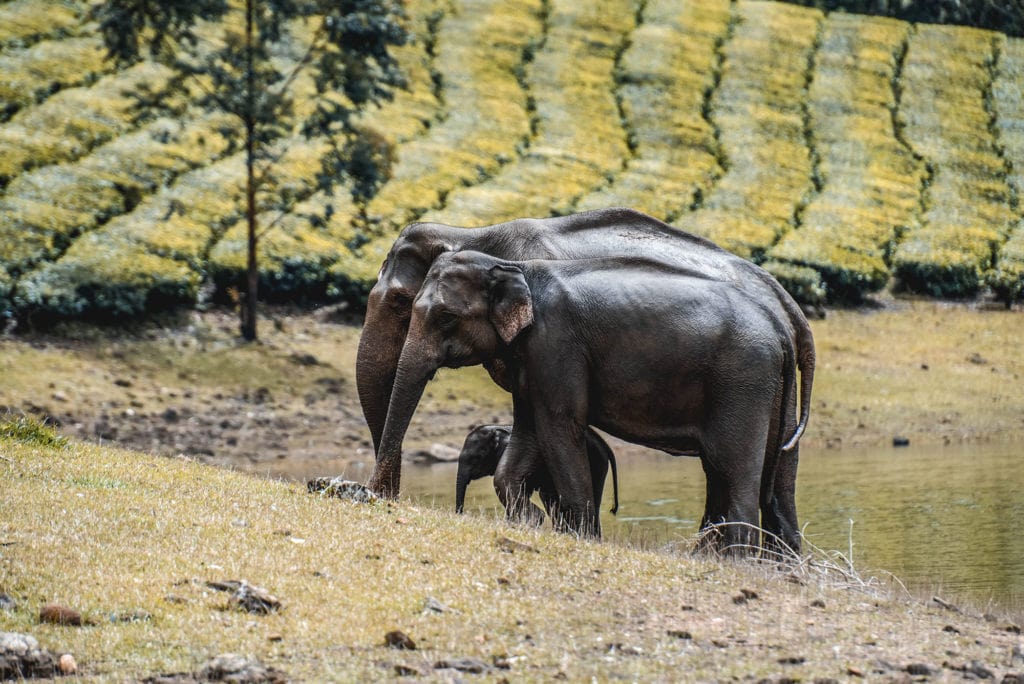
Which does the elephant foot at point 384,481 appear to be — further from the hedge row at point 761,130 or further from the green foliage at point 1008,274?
the green foliage at point 1008,274

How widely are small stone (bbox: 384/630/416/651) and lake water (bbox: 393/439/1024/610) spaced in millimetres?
5201

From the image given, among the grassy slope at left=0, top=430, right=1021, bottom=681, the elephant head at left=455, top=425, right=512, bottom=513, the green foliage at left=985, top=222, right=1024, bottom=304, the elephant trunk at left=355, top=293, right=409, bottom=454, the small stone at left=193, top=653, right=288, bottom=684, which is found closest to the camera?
the small stone at left=193, top=653, right=288, bottom=684

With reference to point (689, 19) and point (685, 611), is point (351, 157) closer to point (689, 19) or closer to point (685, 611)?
point (685, 611)

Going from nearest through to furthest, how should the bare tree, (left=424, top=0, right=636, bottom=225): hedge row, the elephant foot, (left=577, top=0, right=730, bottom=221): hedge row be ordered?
the elephant foot < the bare tree < (left=424, top=0, right=636, bottom=225): hedge row < (left=577, top=0, right=730, bottom=221): hedge row

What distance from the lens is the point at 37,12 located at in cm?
5662

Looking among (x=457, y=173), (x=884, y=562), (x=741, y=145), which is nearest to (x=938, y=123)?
(x=741, y=145)

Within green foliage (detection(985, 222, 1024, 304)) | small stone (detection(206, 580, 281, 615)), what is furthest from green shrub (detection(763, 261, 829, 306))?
small stone (detection(206, 580, 281, 615))

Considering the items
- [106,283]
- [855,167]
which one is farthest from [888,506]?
[855,167]

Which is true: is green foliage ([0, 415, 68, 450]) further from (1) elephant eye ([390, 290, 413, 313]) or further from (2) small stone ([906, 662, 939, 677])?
(2) small stone ([906, 662, 939, 677])

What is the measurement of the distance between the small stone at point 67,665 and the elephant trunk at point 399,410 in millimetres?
6564

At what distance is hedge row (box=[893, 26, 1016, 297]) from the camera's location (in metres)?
45.3

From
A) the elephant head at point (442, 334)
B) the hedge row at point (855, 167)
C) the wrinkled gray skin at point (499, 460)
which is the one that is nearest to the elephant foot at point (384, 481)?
the elephant head at point (442, 334)

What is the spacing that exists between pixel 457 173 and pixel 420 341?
35.2 m

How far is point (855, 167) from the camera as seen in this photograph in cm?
5619
